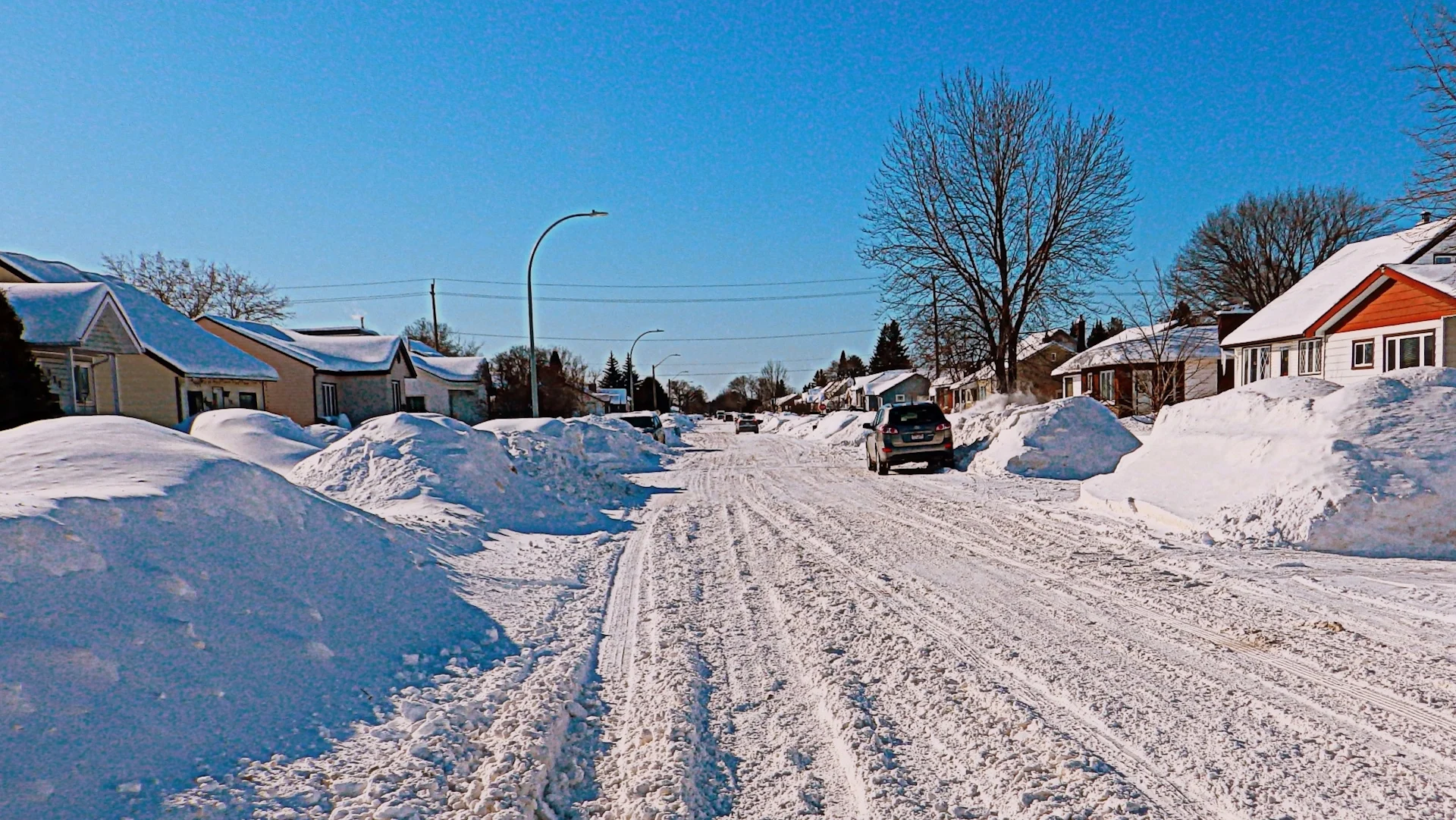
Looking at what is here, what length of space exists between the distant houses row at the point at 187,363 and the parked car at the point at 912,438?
71.9ft

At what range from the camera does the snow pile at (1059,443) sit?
58.1 feet

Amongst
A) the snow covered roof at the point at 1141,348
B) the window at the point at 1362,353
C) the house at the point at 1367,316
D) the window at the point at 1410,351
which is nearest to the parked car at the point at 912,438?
the house at the point at 1367,316

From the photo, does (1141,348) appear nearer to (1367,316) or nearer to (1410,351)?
(1367,316)

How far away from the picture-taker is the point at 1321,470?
851 centimetres

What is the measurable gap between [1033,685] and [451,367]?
52329 mm

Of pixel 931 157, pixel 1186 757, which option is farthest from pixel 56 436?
pixel 931 157

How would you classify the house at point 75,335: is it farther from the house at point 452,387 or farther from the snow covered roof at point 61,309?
the house at point 452,387

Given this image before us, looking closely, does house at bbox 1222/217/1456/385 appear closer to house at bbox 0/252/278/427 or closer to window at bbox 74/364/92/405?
window at bbox 74/364/92/405

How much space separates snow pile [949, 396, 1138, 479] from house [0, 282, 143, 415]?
2417 centimetres

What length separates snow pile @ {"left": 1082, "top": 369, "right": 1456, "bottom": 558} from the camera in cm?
790

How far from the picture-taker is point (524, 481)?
1348 cm

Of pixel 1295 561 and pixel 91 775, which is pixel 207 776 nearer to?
pixel 91 775

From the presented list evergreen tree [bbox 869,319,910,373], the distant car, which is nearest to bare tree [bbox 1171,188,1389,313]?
the distant car

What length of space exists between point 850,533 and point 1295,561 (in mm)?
5076
